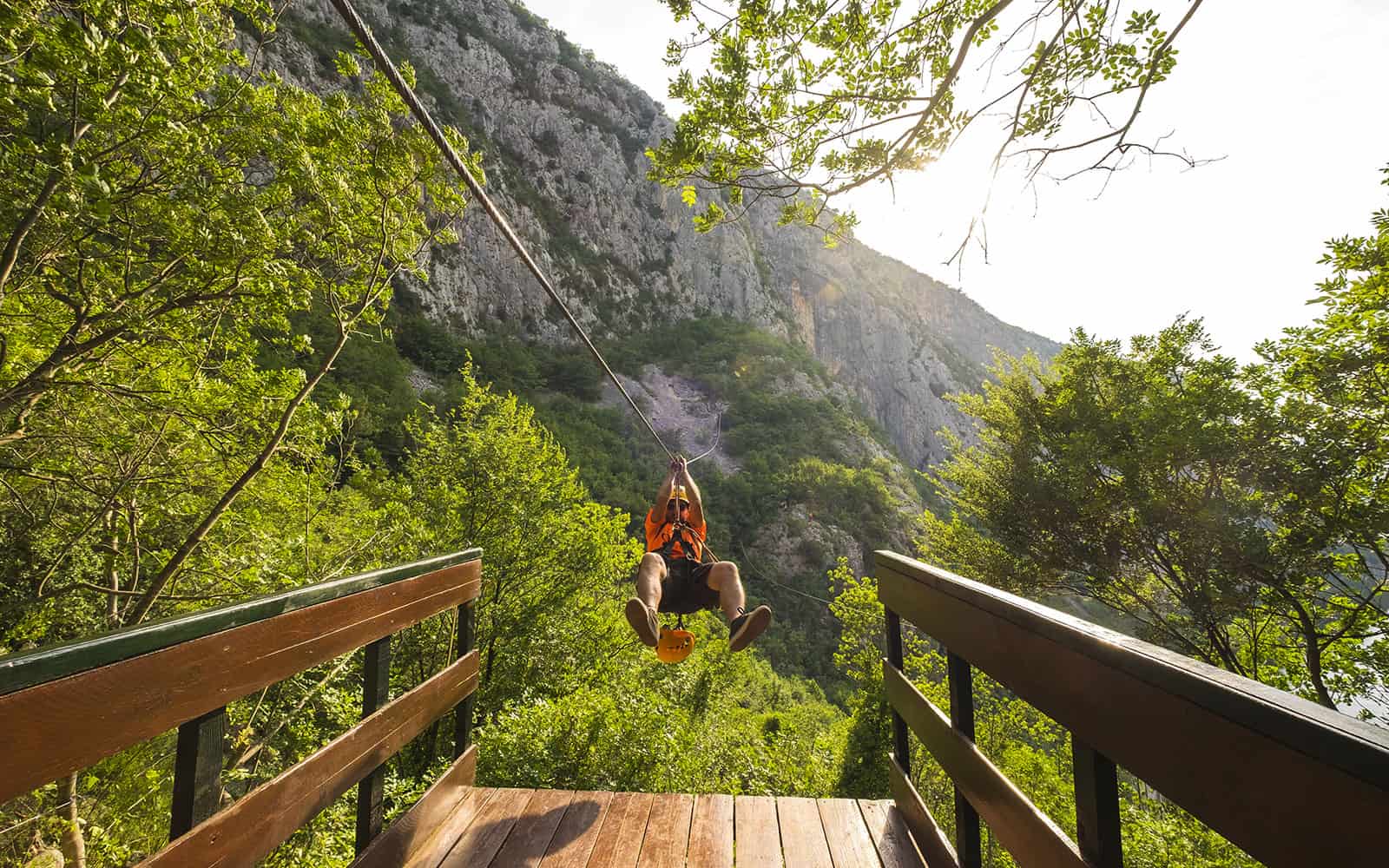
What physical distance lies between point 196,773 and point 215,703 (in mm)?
109

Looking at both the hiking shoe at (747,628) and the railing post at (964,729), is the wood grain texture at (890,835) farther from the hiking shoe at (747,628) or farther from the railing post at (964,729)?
the hiking shoe at (747,628)

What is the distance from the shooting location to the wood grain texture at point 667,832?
1.80 meters

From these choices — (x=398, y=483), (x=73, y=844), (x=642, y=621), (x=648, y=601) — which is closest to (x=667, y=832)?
(x=642, y=621)

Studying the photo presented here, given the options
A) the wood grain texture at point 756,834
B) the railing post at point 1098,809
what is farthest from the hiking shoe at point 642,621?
the railing post at point 1098,809

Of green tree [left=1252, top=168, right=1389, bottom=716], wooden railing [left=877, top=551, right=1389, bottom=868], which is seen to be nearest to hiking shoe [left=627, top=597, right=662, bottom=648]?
wooden railing [left=877, top=551, right=1389, bottom=868]

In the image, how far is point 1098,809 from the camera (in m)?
0.94

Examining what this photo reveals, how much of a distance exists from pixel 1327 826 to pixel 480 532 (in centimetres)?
1033

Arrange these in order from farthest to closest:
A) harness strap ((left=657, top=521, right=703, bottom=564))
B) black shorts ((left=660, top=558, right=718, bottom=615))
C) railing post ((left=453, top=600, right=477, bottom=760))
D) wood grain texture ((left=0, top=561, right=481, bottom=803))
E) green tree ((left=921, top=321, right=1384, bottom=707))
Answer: green tree ((left=921, top=321, right=1384, bottom=707))
harness strap ((left=657, top=521, right=703, bottom=564))
black shorts ((left=660, top=558, right=718, bottom=615))
railing post ((left=453, top=600, right=477, bottom=760))
wood grain texture ((left=0, top=561, right=481, bottom=803))

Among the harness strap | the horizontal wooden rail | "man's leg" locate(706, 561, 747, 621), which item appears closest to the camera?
the horizontal wooden rail

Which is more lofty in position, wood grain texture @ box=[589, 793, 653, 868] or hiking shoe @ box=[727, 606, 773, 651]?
hiking shoe @ box=[727, 606, 773, 651]

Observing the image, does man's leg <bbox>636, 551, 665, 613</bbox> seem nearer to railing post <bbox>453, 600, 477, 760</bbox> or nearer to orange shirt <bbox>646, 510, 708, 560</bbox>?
orange shirt <bbox>646, 510, 708, 560</bbox>

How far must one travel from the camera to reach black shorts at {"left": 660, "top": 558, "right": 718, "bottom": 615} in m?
3.33

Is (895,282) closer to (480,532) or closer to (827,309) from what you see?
(827,309)

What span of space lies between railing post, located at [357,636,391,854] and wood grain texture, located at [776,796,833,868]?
1.35 metres
